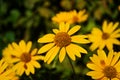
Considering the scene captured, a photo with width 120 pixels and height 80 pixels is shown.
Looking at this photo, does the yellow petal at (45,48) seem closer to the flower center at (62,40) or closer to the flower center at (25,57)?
the flower center at (62,40)

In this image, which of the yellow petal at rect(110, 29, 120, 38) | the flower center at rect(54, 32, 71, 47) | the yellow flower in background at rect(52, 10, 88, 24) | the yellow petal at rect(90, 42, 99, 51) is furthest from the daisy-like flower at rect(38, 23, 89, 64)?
the yellow flower in background at rect(52, 10, 88, 24)

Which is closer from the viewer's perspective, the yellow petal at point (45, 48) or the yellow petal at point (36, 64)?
the yellow petal at point (45, 48)

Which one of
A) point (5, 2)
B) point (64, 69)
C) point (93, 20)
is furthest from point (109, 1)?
point (5, 2)

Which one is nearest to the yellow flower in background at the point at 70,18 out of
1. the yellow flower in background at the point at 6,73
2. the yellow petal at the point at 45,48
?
the yellow petal at the point at 45,48

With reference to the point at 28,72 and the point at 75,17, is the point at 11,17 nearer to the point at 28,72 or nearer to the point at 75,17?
the point at 75,17

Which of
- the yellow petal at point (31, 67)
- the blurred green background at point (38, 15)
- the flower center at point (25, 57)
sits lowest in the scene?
the yellow petal at point (31, 67)

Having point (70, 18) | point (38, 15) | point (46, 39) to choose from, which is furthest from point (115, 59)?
point (38, 15)
